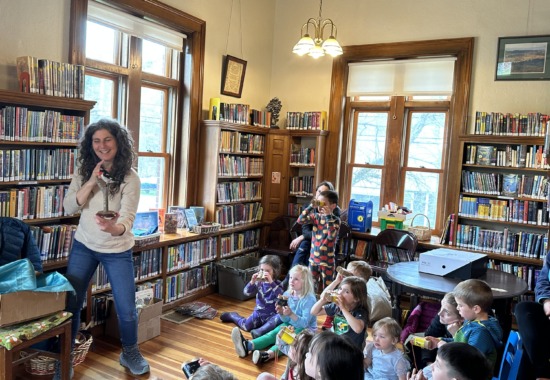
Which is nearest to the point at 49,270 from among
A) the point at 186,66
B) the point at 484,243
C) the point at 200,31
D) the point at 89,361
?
the point at 89,361

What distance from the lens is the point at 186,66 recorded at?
4.94m

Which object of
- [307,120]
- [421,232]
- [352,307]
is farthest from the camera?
[307,120]

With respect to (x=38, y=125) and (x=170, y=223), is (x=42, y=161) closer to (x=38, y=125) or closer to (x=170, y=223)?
(x=38, y=125)

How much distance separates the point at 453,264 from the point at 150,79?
3290mm

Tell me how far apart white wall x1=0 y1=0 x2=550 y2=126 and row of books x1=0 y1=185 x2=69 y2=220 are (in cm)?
106

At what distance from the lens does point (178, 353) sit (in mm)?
3521

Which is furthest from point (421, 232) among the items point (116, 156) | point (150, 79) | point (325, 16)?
point (116, 156)

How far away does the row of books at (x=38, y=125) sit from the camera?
119 inches

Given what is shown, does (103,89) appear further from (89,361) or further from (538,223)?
(538,223)

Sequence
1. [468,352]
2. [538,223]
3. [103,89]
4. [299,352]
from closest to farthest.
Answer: [468,352], [299,352], [103,89], [538,223]

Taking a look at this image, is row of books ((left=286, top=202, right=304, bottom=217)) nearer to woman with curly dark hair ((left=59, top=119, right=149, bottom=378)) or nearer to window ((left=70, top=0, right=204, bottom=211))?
window ((left=70, top=0, right=204, bottom=211))

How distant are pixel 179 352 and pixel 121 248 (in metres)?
1.06

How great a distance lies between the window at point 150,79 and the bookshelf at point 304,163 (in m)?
1.41

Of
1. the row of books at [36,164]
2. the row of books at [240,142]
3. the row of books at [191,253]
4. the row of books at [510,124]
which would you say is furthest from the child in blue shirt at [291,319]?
the row of books at [510,124]
